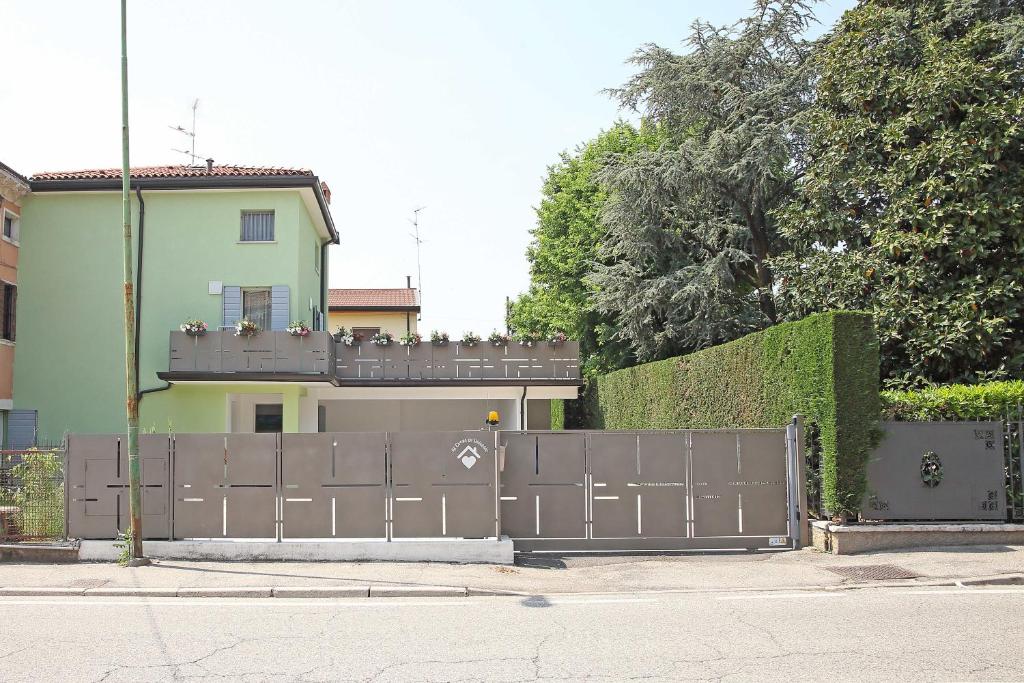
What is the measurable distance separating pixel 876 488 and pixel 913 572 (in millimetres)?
1906

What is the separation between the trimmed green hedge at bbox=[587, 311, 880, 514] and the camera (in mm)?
12594

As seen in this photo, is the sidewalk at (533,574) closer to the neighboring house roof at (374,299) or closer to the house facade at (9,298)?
the house facade at (9,298)

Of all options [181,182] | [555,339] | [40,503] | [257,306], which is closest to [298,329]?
[257,306]

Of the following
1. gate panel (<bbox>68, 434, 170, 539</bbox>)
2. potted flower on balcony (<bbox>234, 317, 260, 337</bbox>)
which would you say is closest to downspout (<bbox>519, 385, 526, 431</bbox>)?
potted flower on balcony (<bbox>234, 317, 260, 337</bbox>)

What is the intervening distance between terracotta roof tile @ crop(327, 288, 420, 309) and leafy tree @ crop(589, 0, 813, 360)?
69.6ft

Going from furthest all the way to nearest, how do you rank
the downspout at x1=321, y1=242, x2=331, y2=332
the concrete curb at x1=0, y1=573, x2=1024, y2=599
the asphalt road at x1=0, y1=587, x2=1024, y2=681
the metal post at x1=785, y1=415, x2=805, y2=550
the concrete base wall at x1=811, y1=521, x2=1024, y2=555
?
the downspout at x1=321, y1=242, x2=331, y2=332 < the metal post at x1=785, y1=415, x2=805, y2=550 < the concrete base wall at x1=811, y1=521, x2=1024, y2=555 < the concrete curb at x1=0, y1=573, x2=1024, y2=599 < the asphalt road at x1=0, y1=587, x2=1024, y2=681

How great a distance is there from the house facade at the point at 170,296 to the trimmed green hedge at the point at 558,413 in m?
11.2

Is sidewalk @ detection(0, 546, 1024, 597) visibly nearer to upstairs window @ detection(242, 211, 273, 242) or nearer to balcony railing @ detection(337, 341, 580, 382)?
upstairs window @ detection(242, 211, 273, 242)

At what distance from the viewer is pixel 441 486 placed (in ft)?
41.4

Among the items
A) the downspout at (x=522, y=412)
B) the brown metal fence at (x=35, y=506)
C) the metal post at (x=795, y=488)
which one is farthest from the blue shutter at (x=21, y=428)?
the metal post at (x=795, y=488)

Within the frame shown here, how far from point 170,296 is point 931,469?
19.4 m

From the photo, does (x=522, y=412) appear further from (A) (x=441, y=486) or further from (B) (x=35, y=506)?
(B) (x=35, y=506)

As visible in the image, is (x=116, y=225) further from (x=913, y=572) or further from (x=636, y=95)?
(x=913, y=572)

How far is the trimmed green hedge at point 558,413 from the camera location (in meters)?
34.6
